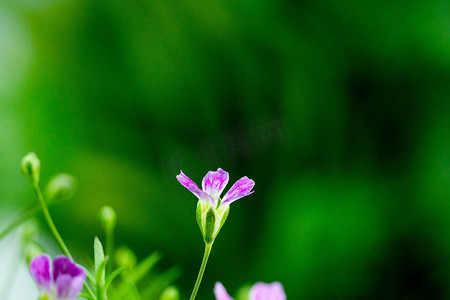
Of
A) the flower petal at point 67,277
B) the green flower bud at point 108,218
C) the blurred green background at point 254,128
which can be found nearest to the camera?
the flower petal at point 67,277

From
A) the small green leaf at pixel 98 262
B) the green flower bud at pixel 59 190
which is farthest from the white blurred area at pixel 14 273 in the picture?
the small green leaf at pixel 98 262

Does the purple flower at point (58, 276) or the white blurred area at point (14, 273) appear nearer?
the purple flower at point (58, 276)

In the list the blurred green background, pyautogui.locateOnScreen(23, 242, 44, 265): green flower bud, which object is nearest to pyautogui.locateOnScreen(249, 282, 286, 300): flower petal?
pyautogui.locateOnScreen(23, 242, 44, 265): green flower bud

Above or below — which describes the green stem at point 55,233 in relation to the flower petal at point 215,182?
below

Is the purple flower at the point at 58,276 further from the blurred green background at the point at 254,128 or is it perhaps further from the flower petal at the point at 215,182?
the blurred green background at the point at 254,128

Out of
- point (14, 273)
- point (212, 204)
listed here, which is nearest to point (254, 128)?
point (14, 273)

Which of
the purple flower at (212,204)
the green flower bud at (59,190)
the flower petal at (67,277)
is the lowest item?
the flower petal at (67,277)

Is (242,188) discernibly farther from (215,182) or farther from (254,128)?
(254,128)
